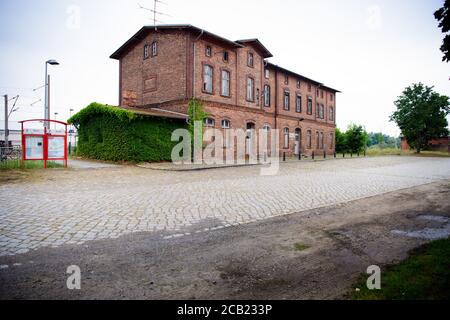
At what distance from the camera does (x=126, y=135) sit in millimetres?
18469

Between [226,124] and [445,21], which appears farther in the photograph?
[226,124]

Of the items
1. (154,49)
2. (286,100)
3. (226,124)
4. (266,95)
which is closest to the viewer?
(154,49)

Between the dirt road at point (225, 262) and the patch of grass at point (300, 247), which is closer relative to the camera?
the dirt road at point (225, 262)

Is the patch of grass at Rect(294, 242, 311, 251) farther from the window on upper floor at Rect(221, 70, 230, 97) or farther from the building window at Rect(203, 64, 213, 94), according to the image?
the window on upper floor at Rect(221, 70, 230, 97)

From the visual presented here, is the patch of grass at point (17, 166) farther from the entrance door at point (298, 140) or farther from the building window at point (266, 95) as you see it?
the entrance door at point (298, 140)

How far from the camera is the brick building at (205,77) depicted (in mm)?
21031

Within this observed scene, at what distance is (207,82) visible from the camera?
22078 millimetres

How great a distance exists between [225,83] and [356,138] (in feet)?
87.5

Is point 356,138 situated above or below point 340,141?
above

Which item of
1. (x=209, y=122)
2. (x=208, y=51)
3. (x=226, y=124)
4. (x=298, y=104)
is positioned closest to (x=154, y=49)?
(x=208, y=51)

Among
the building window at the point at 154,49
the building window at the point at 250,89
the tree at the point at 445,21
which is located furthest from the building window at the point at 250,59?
the tree at the point at 445,21

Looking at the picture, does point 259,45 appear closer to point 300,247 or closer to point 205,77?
point 205,77

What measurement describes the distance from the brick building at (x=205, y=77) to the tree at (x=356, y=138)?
52.3ft

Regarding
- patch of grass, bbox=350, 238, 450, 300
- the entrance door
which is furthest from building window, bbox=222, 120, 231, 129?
patch of grass, bbox=350, 238, 450, 300
